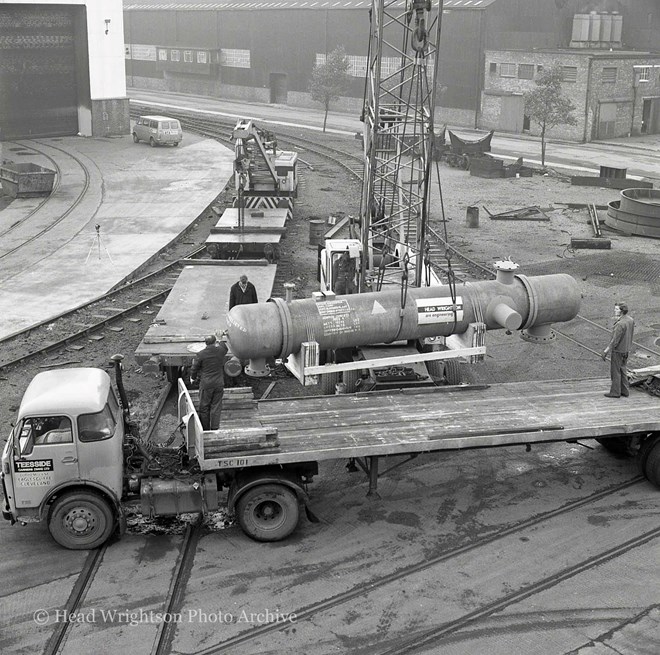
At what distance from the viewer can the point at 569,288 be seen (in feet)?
48.8

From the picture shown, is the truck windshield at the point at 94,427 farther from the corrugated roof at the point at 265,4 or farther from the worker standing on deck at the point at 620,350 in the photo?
the corrugated roof at the point at 265,4

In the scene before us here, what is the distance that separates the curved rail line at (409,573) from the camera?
9688 mm

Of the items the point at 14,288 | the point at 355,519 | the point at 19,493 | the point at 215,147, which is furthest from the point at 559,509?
the point at 215,147

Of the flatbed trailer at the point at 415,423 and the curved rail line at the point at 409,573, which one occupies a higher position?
the flatbed trailer at the point at 415,423

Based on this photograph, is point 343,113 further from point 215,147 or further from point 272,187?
point 272,187

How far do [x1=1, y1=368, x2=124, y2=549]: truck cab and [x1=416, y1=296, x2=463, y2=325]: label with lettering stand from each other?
5.56 metres

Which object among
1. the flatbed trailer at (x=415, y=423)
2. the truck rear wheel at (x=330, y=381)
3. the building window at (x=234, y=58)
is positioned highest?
the building window at (x=234, y=58)

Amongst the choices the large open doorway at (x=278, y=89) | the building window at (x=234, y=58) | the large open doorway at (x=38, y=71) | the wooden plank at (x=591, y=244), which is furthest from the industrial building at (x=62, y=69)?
the wooden plank at (x=591, y=244)

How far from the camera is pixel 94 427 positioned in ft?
36.5

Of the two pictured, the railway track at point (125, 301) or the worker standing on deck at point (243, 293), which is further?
the railway track at point (125, 301)

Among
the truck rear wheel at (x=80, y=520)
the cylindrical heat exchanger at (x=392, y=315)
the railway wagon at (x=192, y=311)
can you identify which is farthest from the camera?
the railway wagon at (x=192, y=311)

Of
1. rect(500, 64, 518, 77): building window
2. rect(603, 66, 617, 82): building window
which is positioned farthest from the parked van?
rect(603, 66, 617, 82): building window

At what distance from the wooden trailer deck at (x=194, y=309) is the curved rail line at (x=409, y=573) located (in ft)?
16.8

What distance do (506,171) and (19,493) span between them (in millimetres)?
34131
